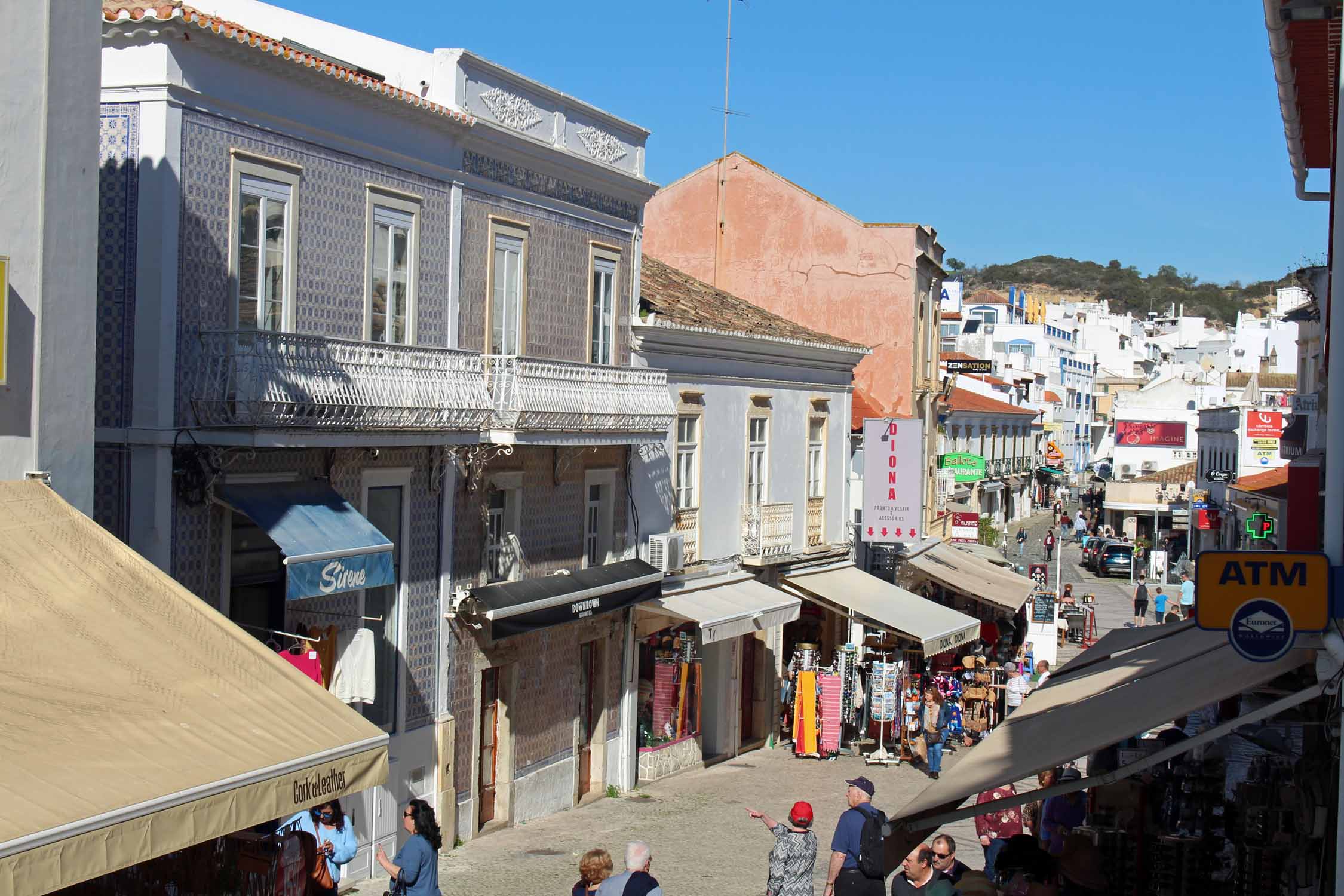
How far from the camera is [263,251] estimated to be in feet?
42.8

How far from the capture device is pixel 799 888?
35.5ft

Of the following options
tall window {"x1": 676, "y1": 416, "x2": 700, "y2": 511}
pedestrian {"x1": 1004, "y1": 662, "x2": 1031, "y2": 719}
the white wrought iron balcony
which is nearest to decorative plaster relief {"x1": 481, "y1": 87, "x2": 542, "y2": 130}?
the white wrought iron balcony

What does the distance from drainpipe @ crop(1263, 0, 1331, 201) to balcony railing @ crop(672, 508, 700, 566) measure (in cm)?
975

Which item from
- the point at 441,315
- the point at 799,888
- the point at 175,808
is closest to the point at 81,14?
the point at 175,808

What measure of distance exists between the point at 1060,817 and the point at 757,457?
12.8 meters

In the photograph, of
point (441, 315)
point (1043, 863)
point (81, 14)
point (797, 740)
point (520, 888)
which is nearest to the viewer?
point (1043, 863)

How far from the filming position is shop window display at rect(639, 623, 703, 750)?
2091 cm

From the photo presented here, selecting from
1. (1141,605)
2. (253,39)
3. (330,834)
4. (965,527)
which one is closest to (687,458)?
(253,39)

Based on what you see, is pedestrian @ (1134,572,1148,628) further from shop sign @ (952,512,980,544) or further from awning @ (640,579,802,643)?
awning @ (640,579,802,643)

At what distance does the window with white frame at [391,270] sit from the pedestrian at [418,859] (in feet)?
19.2

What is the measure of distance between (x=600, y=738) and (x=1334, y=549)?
13.5 meters

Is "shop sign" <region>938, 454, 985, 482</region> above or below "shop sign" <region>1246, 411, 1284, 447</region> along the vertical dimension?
below

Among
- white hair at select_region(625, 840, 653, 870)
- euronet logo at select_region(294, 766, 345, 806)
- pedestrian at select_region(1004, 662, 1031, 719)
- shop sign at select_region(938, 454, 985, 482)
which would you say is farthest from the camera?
shop sign at select_region(938, 454, 985, 482)

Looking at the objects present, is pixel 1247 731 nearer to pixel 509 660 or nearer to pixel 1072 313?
pixel 509 660
